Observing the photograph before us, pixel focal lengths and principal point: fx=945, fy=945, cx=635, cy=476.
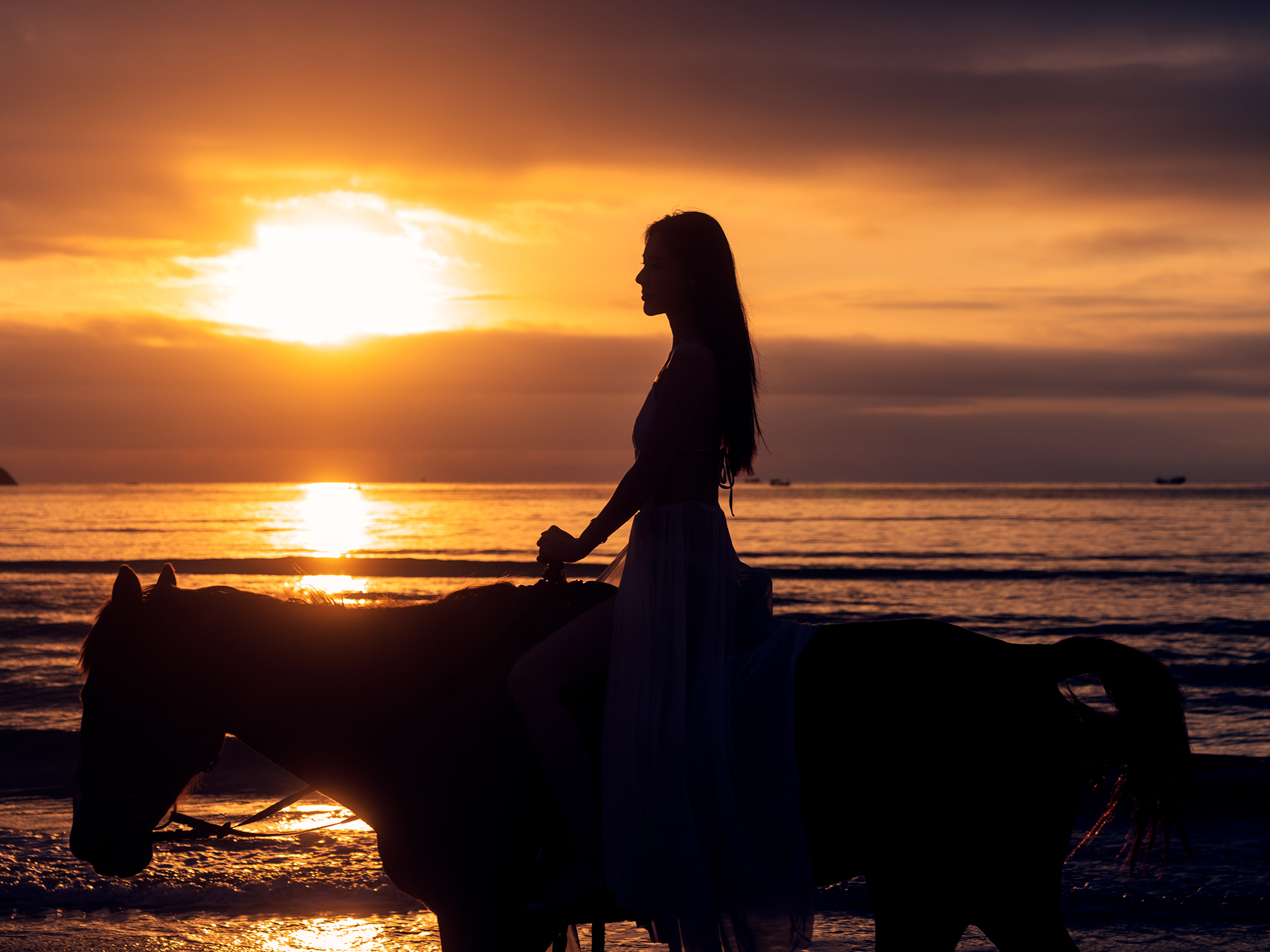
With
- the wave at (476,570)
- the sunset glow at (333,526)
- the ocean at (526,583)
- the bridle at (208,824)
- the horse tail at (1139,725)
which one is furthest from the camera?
the sunset glow at (333,526)

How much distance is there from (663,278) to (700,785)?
71.3 inches

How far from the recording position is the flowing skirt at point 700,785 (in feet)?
10.5

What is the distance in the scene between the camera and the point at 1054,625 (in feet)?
76.3

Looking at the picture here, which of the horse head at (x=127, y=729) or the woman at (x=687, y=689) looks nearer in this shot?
the woman at (x=687, y=689)

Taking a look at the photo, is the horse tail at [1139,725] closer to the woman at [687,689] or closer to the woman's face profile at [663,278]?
the woman at [687,689]

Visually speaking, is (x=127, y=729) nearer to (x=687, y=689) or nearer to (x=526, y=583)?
(x=526, y=583)

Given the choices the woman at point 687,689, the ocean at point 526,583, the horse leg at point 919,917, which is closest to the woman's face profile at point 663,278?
the woman at point 687,689

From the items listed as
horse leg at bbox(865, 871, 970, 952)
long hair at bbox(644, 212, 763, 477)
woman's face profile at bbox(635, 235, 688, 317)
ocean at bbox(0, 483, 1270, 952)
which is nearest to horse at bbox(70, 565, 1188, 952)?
horse leg at bbox(865, 871, 970, 952)

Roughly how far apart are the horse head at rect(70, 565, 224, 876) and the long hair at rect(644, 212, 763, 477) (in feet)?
6.89

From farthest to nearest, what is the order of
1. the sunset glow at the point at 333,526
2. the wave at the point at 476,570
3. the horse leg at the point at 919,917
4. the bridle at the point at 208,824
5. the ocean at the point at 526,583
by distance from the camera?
the sunset glow at the point at 333,526
the wave at the point at 476,570
the ocean at the point at 526,583
the bridle at the point at 208,824
the horse leg at the point at 919,917

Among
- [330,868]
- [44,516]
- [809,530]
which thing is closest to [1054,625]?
[330,868]

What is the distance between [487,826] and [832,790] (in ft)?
3.92

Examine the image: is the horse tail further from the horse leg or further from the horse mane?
the horse mane

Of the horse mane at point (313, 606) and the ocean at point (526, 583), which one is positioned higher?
the horse mane at point (313, 606)
